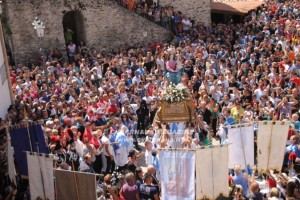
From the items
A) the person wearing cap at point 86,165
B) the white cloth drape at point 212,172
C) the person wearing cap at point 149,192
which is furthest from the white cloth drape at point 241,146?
the person wearing cap at point 86,165

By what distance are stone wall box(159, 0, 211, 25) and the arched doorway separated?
16.5 ft

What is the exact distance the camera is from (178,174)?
9.10 metres

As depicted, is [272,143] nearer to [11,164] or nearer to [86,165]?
[86,165]

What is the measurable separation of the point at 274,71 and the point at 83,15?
1174cm

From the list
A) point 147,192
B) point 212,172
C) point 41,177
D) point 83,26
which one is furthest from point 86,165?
point 83,26

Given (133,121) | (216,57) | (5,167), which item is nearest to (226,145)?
(5,167)

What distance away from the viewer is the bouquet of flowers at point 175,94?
47.3 ft

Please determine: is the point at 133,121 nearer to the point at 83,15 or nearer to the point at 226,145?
the point at 226,145

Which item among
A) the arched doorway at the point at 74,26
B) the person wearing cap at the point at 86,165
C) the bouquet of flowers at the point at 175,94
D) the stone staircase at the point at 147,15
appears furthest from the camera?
the stone staircase at the point at 147,15

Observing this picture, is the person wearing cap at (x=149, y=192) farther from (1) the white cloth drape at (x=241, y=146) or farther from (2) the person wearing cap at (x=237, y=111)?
(2) the person wearing cap at (x=237, y=111)

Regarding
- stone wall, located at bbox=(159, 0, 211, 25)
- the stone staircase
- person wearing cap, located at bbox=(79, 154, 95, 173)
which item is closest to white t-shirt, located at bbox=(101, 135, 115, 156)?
person wearing cap, located at bbox=(79, 154, 95, 173)

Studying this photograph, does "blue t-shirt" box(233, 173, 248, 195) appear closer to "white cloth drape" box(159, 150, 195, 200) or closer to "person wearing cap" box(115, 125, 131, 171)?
"white cloth drape" box(159, 150, 195, 200)

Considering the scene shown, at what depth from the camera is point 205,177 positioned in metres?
9.02

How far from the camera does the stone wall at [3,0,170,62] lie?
23.3 meters
